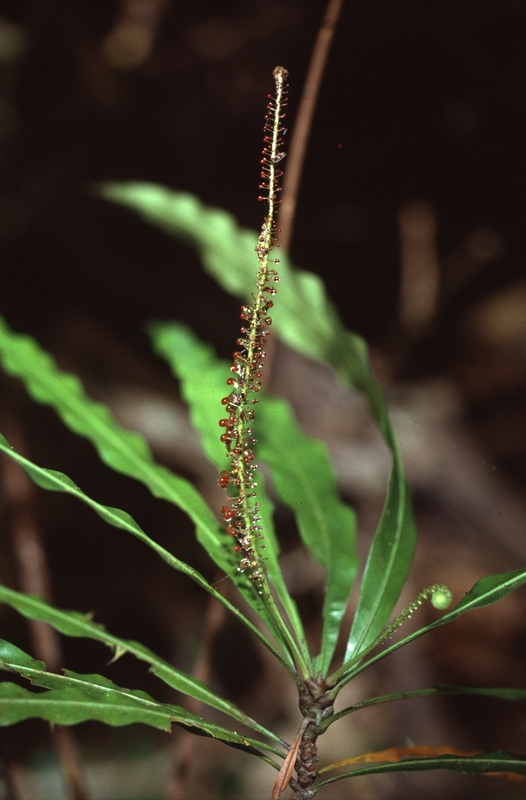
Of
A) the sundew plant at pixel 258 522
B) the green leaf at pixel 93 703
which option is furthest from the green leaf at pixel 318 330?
the green leaf at pixel 93 703

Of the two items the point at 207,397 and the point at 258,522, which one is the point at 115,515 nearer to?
the point at 258,522

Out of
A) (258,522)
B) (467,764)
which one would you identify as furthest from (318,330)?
(467,764)

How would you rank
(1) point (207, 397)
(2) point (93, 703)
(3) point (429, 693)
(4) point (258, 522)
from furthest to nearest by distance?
1. (1) point (207, 397)
2. (4) point (258, 522)
3. (3) point (429, 693)
4. (2) point (93, 703)

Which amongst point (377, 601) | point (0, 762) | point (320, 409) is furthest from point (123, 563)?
point (377, 601)

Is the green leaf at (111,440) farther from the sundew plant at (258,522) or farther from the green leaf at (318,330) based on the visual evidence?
the green leaf at (318,330)

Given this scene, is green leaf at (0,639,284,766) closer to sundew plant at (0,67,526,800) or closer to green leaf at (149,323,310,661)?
sundew plant at (0,67,526,800)

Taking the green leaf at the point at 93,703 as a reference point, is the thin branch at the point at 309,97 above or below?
above

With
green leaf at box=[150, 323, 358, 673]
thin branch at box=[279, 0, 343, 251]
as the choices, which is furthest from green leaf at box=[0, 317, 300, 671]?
thin branch at box=[279, 0, 343, 251]
